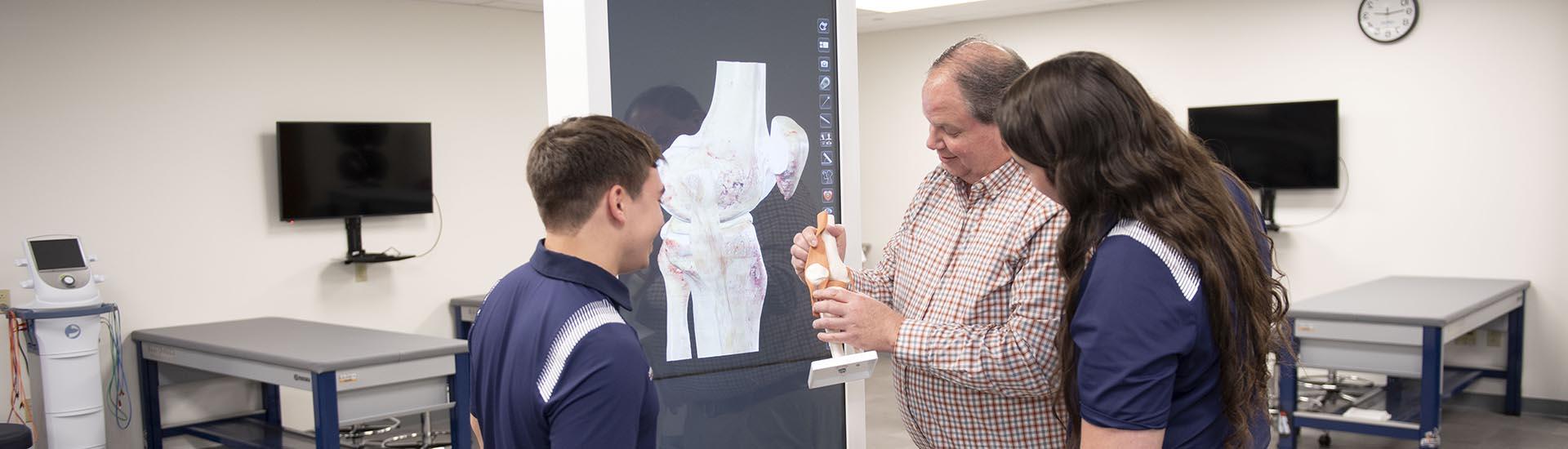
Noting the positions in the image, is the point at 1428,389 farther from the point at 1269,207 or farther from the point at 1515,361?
the point at 1269,207

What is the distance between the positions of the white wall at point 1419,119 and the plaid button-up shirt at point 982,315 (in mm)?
4926

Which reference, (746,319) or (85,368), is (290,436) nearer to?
(85,368)

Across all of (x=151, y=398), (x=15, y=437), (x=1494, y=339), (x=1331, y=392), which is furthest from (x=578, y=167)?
(x=1494, y=339)

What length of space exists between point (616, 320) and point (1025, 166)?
1.72 ft

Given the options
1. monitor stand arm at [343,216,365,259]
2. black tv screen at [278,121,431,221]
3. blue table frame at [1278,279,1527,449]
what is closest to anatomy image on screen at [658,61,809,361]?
blue table frame at [1278,279,1527,449]

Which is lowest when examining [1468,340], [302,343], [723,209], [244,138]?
[1468,340]

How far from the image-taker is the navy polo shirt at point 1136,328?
121 centimetres

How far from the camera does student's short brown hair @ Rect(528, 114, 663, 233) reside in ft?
4.66

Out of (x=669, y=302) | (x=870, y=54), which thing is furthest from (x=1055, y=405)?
(x=870, y=54)

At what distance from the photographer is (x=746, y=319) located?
2.26m

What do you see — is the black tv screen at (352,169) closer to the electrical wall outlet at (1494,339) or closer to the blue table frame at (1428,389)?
the blue table frame at (1428,389)

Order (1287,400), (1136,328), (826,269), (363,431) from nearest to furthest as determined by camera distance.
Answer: (1136,328)
(826,269)
(1287,400)
(363,431)

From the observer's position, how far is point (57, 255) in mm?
4738

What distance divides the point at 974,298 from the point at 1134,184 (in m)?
0.57
